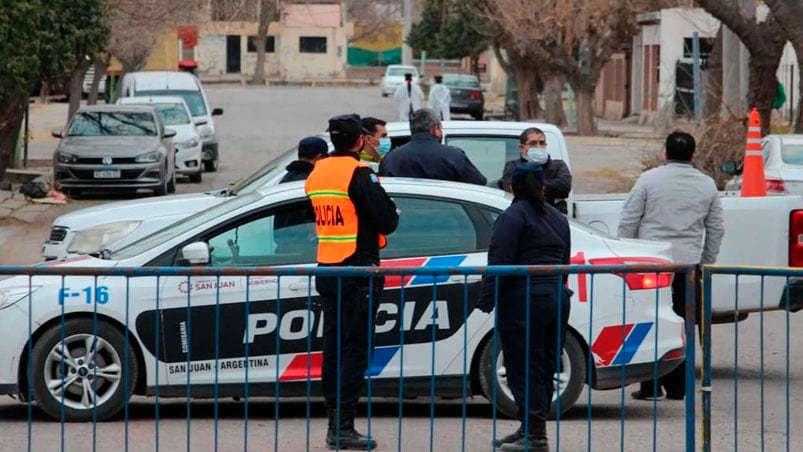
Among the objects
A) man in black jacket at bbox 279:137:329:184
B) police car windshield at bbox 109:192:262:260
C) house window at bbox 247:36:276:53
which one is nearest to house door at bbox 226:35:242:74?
house window at bbox 247:36:276:53

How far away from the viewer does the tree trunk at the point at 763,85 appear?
21625mm

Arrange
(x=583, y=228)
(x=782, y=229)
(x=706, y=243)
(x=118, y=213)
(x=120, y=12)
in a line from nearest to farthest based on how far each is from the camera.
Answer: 1. (x=583, y=228)
2. (x=706, y=243)
3. (x=782, y=229)
4. (x=118, y=213)
5. (x=120, y=12)

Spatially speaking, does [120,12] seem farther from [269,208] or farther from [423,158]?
[269,208]

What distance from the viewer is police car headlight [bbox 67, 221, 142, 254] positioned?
12.4 m

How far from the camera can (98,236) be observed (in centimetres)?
1277

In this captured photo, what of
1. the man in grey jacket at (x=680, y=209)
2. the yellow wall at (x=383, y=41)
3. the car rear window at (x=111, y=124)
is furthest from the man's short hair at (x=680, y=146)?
the yellow wall at (x=383, y=41)

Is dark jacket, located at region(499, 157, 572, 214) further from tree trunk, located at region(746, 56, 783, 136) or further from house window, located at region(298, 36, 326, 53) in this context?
house window, located at region(298, 36, 326, 53)

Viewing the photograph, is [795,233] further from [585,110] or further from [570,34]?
[585,110]

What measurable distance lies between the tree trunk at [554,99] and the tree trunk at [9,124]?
69.7 feet

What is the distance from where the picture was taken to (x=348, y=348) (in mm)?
7109

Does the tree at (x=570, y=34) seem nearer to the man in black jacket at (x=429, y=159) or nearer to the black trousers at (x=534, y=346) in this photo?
the man in black jacket at (x=429, y=159)

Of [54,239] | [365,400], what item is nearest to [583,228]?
[365,400]

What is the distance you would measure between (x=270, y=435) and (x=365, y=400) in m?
0.97

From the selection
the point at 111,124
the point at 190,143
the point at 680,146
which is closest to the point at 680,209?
the point at 680,146
